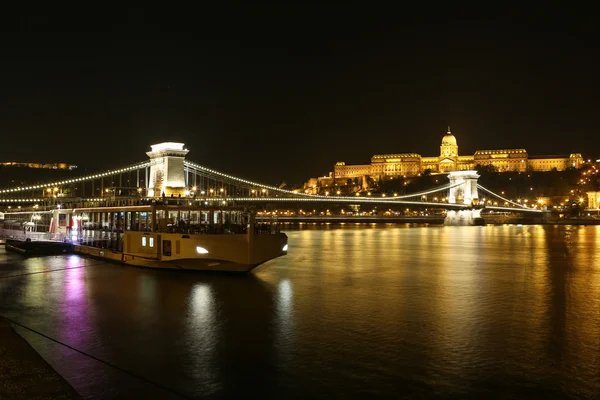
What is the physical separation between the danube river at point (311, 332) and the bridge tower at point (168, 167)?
3117 centimetres

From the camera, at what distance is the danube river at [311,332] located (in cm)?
749

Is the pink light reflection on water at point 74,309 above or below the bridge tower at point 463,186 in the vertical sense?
below

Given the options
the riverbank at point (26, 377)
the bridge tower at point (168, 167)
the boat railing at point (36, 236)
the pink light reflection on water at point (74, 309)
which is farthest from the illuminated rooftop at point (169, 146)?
the riverbank at point (26, 377)

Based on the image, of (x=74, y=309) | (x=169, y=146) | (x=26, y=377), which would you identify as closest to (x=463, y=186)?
(x=169, y=146)

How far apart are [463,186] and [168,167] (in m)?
55.1

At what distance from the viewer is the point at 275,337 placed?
10.0 m

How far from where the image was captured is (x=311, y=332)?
10469 millimetres

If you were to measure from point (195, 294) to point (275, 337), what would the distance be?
4.98 meters

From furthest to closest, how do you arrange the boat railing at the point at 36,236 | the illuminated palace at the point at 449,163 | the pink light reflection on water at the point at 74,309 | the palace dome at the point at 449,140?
the palace dome at the point at 449,140, the illuminated palace at the point at 449,163, the boat railing at the point at 36,236, the pink light reflection on water at the point at 74,309

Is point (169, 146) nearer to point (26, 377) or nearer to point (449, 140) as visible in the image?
point (26, 377)

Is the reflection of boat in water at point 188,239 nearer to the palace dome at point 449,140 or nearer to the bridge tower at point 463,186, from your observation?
the bridge tower at point 463,186

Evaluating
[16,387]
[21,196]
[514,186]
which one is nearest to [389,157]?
[514,186]

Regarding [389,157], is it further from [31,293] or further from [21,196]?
[31,293]

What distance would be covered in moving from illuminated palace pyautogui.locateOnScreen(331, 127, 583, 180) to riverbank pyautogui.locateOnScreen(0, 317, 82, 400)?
137 meters
